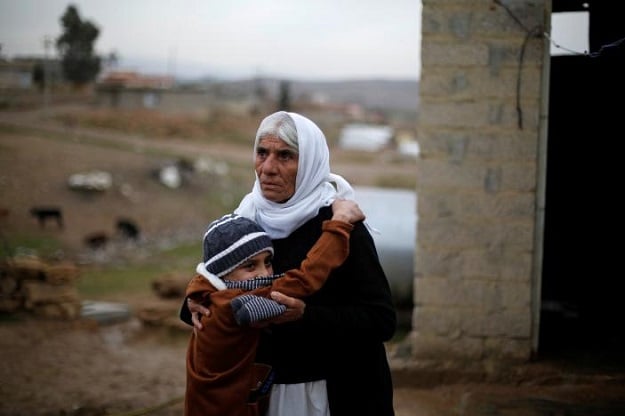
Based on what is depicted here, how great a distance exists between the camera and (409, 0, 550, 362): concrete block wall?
473 centimetres

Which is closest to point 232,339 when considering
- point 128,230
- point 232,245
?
point 232,245

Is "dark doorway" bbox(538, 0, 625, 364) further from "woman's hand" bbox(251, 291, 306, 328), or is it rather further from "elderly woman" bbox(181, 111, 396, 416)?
"woman's hand" bbox(251, 291, 306, 328)

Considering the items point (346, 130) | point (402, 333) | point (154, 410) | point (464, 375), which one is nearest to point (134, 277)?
point (402, 333)

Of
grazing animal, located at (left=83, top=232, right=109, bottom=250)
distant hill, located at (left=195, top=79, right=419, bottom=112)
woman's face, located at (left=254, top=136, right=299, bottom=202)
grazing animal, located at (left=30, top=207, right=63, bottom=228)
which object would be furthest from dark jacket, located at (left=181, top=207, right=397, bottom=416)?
distant hill, located at (left=195, top=79, right=419, bottom=112)

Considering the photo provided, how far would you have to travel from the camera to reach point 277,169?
220 centimetres

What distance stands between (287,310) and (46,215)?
1306cm

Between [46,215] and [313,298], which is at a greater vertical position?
[313,298]

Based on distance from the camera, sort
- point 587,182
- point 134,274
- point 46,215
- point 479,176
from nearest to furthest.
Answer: point 479,176
point 587,182
point 134,274
point 46,215

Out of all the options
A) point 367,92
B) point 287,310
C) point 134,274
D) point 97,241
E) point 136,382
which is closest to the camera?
point 287,310

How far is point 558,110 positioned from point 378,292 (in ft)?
17.0

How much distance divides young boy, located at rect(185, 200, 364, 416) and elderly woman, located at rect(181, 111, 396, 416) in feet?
0.24

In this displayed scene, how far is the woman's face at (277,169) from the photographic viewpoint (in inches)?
86.7

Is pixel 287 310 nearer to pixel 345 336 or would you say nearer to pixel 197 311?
pixel 345 336

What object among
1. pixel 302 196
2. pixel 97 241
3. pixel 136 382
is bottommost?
pixel 97 241
